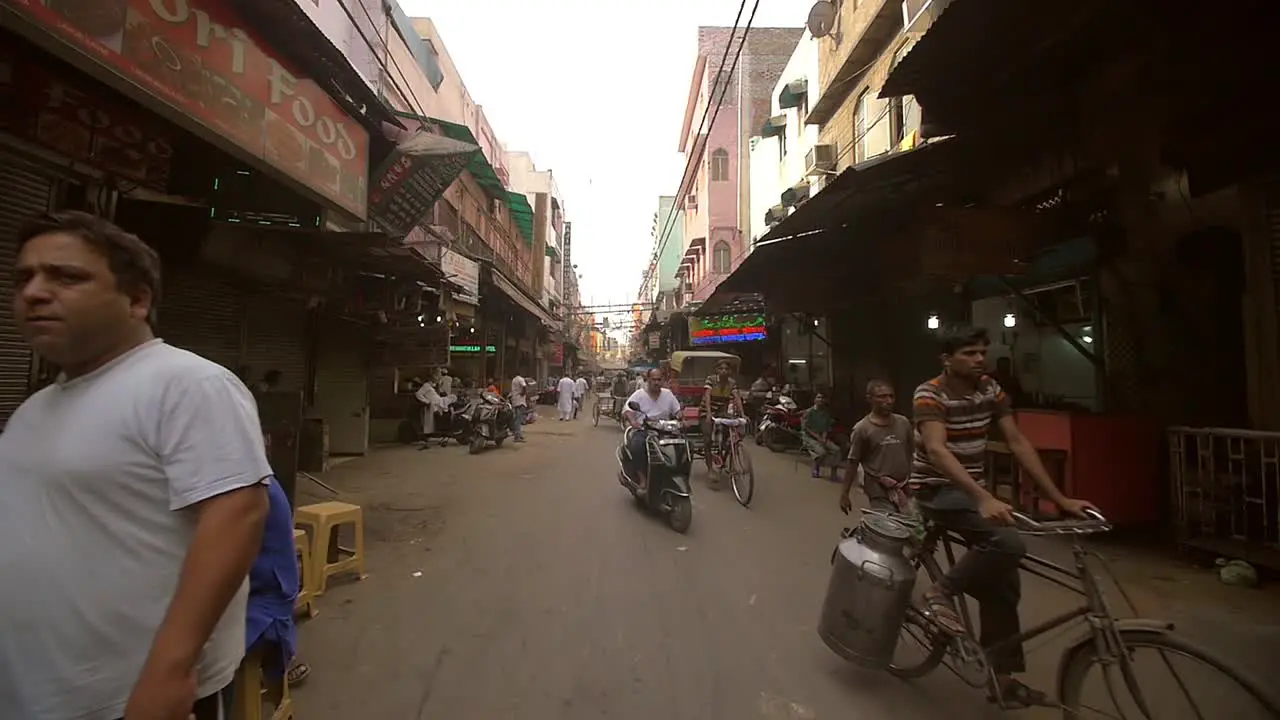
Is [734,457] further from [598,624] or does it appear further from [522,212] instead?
[522,212]

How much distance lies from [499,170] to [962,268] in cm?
2709

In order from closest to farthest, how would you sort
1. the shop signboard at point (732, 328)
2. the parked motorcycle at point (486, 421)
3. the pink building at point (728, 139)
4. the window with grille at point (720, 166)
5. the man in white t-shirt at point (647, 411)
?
the man in white t-shirt at point (647, 411)
the parked motorcycle at point (486, 421)
the shop signboard at point (732, 328)
the pink building at point (728, 139)
the window with grille at point (720, 166)

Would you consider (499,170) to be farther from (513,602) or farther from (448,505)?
(513,602)

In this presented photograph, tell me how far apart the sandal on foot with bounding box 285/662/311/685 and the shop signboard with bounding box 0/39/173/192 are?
3.68 meters

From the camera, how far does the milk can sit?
2877mm

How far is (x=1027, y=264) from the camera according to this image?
22.4 ft

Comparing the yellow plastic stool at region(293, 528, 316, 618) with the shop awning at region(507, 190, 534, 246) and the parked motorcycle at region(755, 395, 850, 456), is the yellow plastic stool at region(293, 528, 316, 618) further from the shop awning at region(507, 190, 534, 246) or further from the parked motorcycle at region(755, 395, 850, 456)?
the shop awning at region(507, 190, 534, 246)

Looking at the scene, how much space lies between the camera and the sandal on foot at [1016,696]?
2.62 m

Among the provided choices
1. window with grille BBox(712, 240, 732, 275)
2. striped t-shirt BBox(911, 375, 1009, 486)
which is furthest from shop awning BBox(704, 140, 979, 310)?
window with grille BBox(712, 240, 732, 275)

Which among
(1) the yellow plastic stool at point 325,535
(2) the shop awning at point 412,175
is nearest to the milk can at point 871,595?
(1) the yellow plastic stool at point 325,535

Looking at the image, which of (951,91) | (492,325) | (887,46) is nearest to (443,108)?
(492,325)

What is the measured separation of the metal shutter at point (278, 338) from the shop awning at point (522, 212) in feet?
53.7

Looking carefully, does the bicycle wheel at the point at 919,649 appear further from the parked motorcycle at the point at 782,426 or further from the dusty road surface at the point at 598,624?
the parked motorcycle at the point at 782,426

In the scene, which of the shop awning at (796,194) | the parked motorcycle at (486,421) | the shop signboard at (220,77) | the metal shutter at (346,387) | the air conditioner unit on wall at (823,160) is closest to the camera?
the shop signboard at (220,77)
